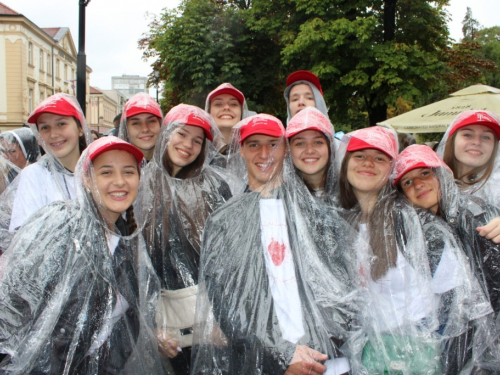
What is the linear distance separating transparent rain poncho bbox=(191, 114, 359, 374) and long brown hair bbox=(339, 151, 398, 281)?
0.29 ft

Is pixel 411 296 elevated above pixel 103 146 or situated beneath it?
situated beneath

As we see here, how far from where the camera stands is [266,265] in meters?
1.74

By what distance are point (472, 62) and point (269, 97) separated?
17.3 feet

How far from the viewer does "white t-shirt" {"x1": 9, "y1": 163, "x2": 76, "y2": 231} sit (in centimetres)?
195

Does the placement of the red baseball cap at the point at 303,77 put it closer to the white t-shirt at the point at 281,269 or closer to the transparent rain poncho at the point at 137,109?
the transparent rain poncho at the point at 137,109

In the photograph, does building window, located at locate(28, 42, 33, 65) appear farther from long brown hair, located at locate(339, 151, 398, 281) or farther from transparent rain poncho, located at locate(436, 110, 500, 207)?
long brown hair, located at locate(339, 151, 398, 281)

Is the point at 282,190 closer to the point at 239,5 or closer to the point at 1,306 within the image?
the point at 1,306

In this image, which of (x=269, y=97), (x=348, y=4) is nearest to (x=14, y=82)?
(x=269, y=97)

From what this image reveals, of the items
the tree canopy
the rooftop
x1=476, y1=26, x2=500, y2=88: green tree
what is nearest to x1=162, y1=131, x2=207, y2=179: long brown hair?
the tree canopy

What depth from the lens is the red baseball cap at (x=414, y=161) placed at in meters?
1.95

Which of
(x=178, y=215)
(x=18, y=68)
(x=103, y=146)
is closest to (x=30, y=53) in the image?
(x=18, y=68)

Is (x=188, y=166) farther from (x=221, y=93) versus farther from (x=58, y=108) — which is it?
(x=221, y=93)

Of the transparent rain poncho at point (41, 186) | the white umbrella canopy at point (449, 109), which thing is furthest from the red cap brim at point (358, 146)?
the white umbrella canopy at point (449, 109)

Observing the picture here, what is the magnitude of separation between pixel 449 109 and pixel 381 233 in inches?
174
